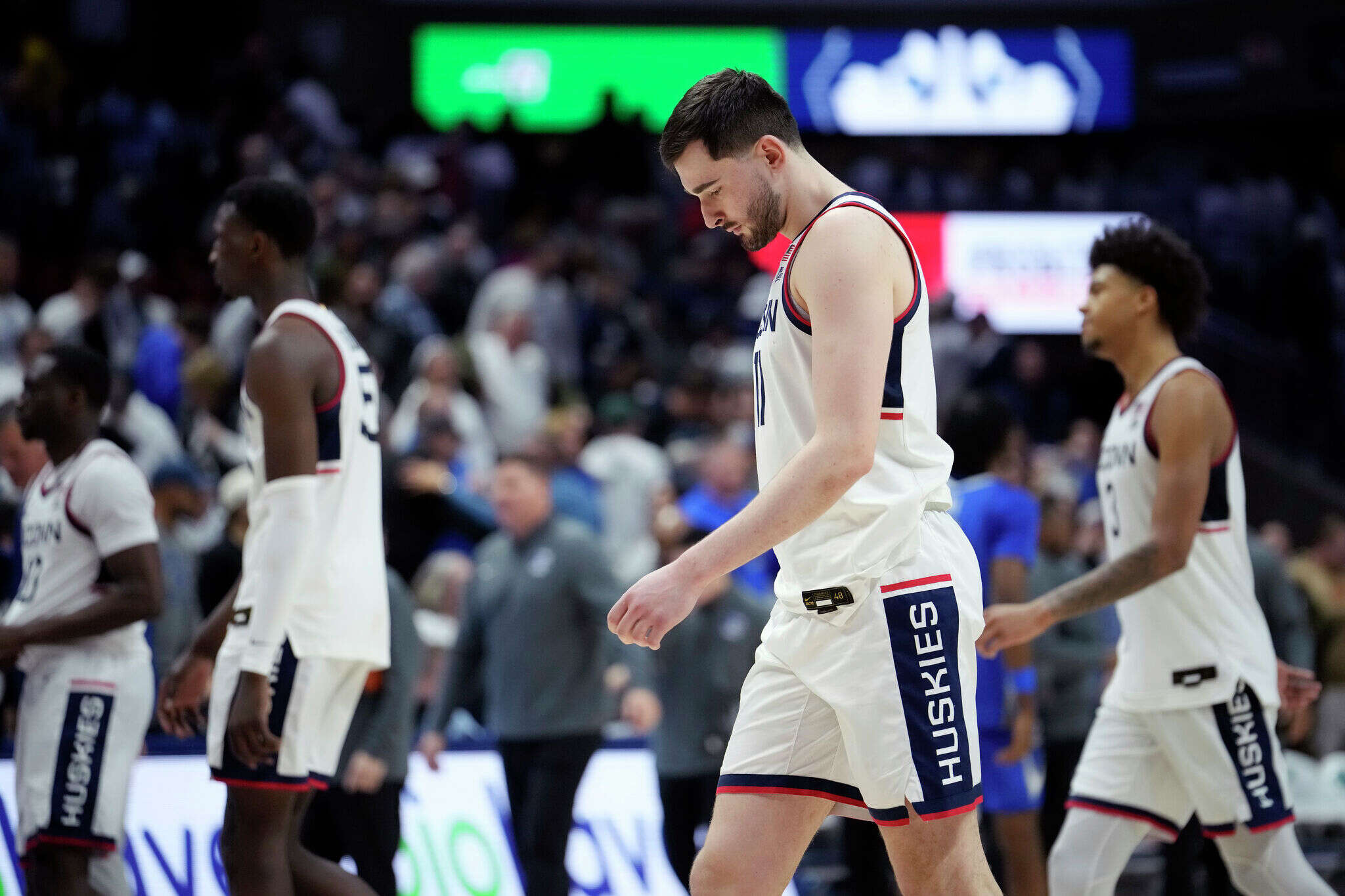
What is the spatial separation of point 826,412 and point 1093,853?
82.4 inches

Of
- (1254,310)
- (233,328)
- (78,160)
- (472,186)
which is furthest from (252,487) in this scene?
(1254,310)

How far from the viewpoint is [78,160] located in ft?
45.3

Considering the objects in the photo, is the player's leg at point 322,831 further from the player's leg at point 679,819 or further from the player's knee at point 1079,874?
the player's knee at point 1079,874

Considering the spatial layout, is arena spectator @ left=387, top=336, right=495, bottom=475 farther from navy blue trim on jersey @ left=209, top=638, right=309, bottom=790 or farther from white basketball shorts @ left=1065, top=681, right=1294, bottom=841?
white basketball shorts @ left=1065, top=681, right=1294, bottom=841

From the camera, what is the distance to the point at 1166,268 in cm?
486

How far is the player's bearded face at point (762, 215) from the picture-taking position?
341 cm

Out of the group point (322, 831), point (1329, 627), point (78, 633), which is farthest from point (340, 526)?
point (1329, 627)

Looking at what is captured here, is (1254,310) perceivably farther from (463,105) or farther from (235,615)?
(235,615)

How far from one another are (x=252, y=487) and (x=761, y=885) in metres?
→ 1.86

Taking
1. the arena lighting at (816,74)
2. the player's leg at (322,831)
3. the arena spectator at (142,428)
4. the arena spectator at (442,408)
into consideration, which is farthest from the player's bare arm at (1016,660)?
the arena lighting at (816,74)

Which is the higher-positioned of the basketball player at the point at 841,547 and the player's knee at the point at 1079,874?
the basketball player at the point at 841,547

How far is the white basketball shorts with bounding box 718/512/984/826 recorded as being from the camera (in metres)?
3.27

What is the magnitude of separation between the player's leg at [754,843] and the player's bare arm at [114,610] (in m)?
2.13

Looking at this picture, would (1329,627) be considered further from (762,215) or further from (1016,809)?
(762,215)
